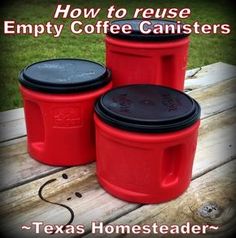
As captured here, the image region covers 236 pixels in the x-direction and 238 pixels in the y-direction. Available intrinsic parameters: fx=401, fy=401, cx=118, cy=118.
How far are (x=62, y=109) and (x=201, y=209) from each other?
0.48m

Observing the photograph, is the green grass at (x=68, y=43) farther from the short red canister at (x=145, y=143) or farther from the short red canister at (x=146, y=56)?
the short red canister at (x=145, y=143)

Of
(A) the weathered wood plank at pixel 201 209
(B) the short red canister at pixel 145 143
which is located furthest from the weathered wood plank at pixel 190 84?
(A) the weathered wood plank at pixel 201 209

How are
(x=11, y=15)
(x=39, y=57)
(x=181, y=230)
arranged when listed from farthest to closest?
(x=11, y=15) → (x=39, y=57) → (x=181, y=230)

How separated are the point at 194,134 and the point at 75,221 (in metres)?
0.39

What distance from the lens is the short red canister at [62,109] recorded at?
45.6 inches

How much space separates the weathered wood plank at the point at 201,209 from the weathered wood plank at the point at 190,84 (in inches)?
22.7

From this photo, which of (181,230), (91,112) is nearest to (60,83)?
(91,112)

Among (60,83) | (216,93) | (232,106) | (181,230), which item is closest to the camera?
(181,230)

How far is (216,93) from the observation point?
1.74 meters

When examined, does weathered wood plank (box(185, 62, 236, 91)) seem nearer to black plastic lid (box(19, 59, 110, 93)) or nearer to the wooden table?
the wooden table

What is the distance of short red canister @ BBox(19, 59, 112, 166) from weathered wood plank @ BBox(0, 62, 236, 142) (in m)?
0.16

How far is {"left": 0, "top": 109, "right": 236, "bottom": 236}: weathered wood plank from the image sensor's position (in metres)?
1.02

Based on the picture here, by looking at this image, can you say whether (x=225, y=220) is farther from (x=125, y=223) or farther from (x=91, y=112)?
(x=91, y=112)

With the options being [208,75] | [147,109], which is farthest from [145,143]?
[208,75]
